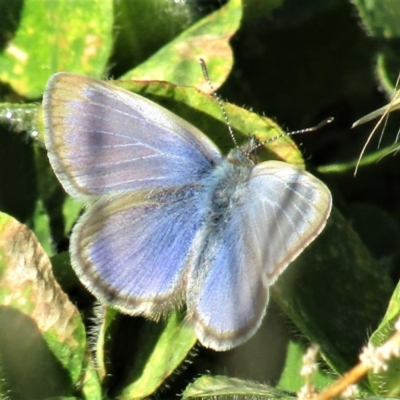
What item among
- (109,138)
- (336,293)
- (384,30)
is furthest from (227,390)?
(384,30)

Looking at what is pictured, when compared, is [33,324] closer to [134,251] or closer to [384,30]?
[134,251]

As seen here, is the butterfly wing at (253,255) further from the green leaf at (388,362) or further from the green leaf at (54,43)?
the green leaf at (54,43)

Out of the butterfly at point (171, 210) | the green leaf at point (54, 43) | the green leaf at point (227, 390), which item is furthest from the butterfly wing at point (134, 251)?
the green leaf at point (54, 43)

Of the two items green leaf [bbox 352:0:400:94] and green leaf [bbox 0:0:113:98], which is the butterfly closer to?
green leaf [bbox 0:0:113:98]

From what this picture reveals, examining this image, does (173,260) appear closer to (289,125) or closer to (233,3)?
(233,3)

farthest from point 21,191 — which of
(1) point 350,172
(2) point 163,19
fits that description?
(1) point 350,172

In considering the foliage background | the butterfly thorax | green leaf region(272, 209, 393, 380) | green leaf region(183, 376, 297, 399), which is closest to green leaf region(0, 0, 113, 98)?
the foliage background
